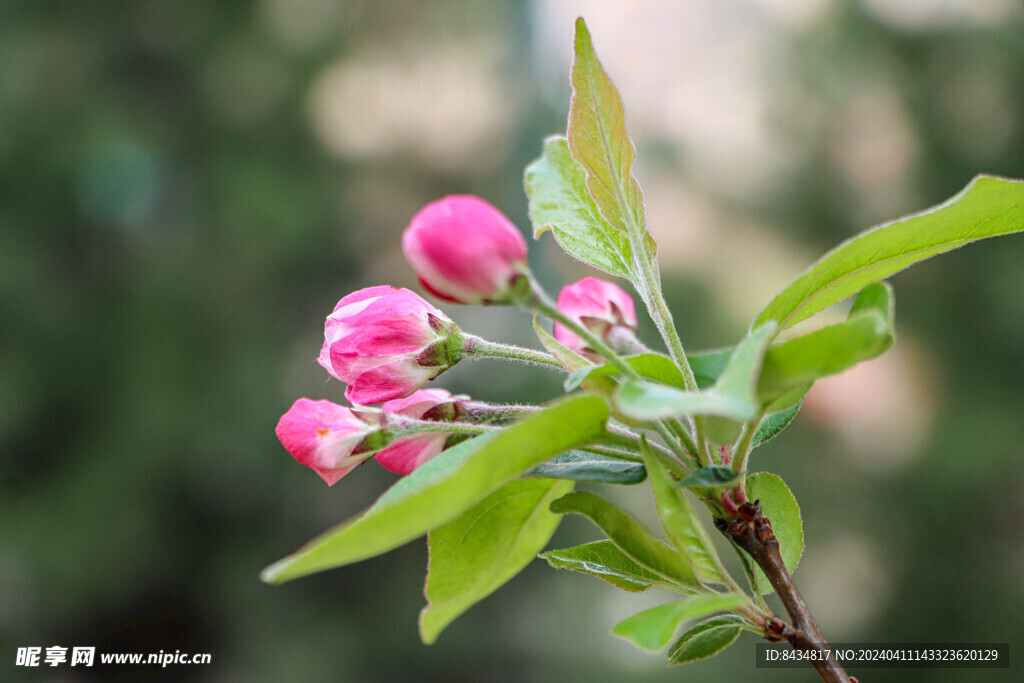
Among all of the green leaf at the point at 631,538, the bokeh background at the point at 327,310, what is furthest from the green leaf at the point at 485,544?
the bokeh background at the point at 327,310

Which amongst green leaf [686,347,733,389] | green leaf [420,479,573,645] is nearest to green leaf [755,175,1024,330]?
green leaf [686,347,733,389]

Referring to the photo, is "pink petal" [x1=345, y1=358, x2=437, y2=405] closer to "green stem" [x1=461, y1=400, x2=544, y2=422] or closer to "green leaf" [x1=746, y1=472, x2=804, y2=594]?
→ "green stem" [x1=461, y1=400, x2=544, y2=422]

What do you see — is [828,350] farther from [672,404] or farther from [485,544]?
[485,544]

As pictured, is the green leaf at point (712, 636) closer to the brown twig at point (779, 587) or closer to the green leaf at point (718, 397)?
the brown twig at point (779, 587)

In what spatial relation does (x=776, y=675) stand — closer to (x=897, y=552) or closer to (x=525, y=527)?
(x=897, y=552)

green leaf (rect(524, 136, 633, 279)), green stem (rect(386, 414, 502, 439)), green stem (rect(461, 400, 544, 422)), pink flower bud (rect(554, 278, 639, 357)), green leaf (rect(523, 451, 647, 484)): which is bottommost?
green leaf (rect(523, 451, 647, 484))

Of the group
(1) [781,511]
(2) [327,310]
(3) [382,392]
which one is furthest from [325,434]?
(2) [327,310]

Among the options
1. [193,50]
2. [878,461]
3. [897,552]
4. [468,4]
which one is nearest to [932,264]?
[878,461]
